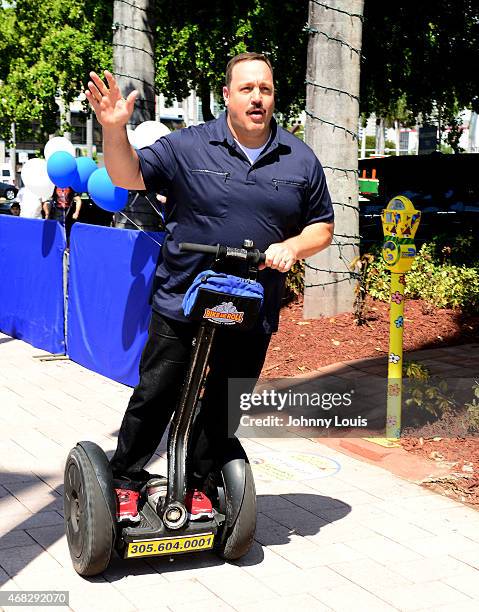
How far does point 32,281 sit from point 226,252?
21.5ft

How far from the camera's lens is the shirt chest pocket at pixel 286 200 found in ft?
12.8

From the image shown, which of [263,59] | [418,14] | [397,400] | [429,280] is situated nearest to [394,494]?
[397,400]

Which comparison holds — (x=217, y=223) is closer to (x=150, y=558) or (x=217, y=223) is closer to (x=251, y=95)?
(x=251, y=95)

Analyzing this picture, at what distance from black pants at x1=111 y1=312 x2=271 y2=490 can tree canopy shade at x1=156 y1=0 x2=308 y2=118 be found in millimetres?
12480

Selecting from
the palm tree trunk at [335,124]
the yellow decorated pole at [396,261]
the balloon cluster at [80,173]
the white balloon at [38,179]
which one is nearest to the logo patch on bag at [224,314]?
the yellow decorated pole at [396,261]

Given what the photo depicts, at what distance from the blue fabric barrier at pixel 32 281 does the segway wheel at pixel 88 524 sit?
5289 millimetres

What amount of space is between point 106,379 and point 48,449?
217 centimetres

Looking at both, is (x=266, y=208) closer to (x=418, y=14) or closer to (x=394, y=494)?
(x=394, y=494)

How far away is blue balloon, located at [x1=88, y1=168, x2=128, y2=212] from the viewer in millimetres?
7535

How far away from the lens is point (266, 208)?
3.90 meters

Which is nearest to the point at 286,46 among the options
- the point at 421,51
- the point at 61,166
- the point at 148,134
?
the point at 421,51

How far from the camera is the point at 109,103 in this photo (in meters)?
3.48

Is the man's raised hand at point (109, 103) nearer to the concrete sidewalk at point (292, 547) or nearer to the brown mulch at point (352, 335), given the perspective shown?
the concrete sidewalk at point (292, 547)

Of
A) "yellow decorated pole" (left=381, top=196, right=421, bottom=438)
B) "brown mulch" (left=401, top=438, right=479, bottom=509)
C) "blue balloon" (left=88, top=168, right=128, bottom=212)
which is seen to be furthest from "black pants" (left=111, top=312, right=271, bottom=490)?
"blue balloon" (left=88, top=168, right=128, bottom=212)
